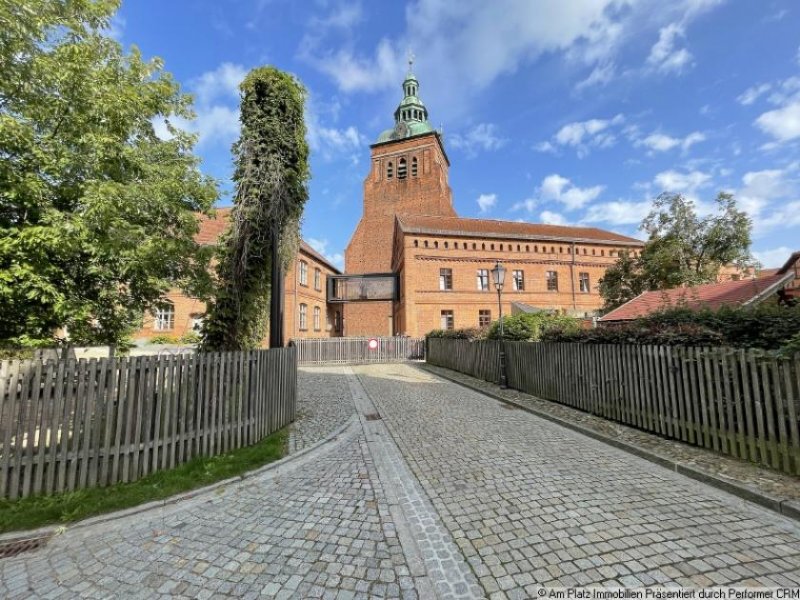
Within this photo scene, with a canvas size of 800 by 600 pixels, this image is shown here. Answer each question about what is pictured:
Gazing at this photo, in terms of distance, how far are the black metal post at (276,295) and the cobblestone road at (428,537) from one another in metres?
2.44

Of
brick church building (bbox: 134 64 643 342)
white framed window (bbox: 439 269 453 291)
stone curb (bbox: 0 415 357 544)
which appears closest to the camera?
stone curb (bbox: 0 415 357 544)

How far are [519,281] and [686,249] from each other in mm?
10807

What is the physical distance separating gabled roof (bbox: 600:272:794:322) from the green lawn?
1163cm

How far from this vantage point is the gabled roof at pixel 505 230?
90.1ft

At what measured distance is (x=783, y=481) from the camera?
12.1 feet

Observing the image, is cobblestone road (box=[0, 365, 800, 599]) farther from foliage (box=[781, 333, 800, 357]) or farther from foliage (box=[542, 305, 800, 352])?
foliage (box=[542, 305, 800, 352])

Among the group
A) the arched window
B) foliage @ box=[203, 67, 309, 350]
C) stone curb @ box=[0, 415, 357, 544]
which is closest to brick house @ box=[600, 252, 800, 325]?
foliage @ box=[203, 67, 309, 350]

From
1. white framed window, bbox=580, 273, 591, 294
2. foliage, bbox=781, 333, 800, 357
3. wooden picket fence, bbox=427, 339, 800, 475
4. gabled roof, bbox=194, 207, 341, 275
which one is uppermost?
gabled roof, bbox=194, 207, 341, 275

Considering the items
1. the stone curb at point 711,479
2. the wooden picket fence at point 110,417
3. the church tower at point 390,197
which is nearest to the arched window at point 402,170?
the church tower at point 390,197

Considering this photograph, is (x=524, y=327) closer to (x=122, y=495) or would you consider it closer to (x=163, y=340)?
(x=122, y=495)

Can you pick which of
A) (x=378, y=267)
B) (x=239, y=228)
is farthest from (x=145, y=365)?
(x=378, y=267)

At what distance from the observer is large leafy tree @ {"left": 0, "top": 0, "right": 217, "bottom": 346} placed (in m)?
4.22

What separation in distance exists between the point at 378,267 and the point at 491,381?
24.2m

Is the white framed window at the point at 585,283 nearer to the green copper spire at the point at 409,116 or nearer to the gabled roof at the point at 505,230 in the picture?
the gabled roof at the point at 505,230
